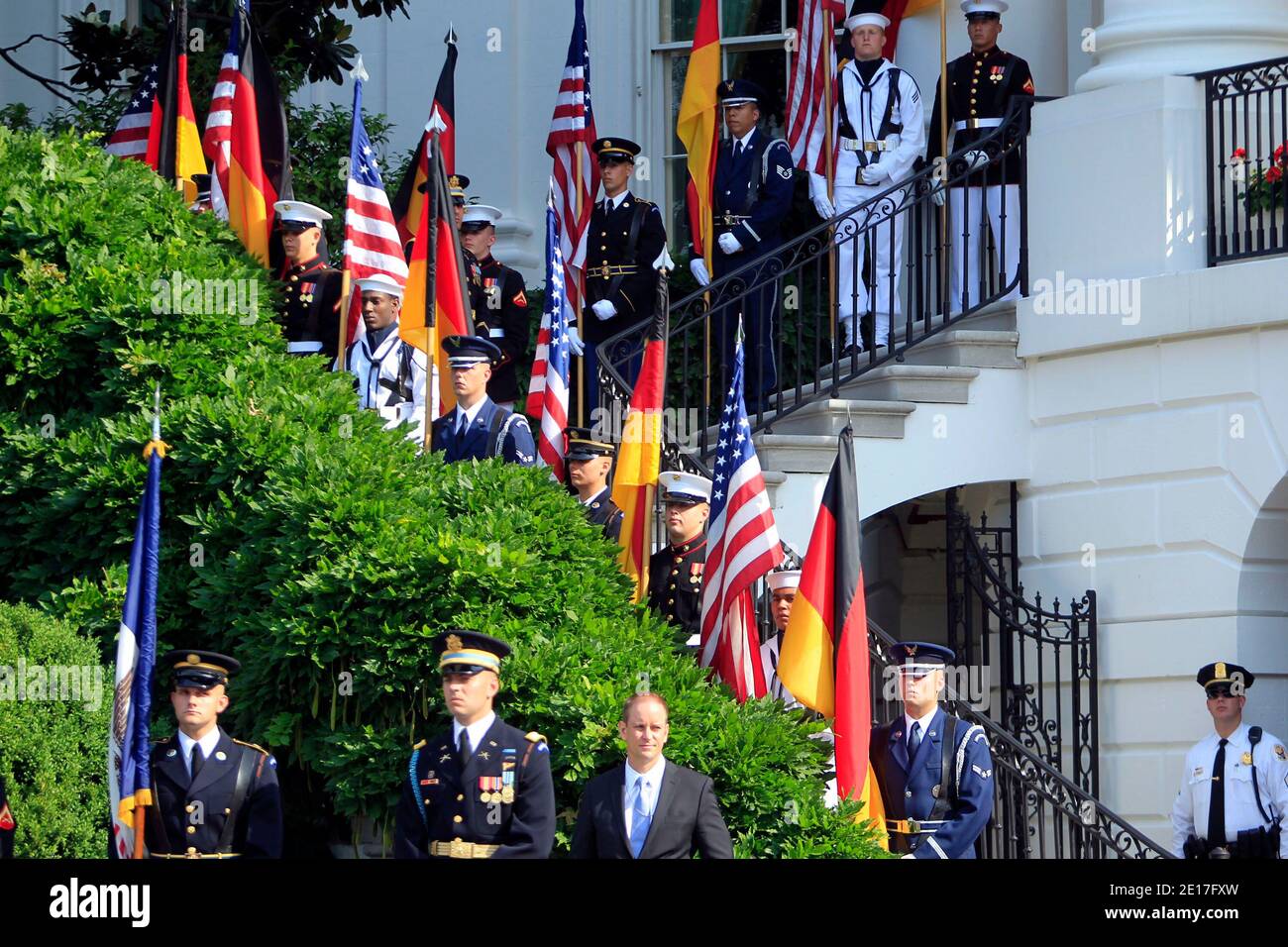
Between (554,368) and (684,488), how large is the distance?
1.30 meters

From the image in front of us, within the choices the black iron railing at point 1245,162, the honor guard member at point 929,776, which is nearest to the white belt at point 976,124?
the black iron railing at point 1245,162

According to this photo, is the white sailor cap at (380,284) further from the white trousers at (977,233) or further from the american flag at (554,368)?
the white trousers at (977,233)

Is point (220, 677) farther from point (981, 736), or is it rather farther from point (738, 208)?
point (738, 208)

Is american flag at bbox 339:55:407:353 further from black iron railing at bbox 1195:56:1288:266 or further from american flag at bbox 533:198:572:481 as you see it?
black iron railing at bbox 1195:56:1288:266

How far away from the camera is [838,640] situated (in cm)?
1135

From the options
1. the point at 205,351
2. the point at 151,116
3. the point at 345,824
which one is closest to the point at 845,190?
the point at 151,116

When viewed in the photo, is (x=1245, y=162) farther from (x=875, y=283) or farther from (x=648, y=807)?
(x=648, y=807)

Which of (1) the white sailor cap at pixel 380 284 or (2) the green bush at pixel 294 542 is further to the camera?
(1) the white sailor cap at pixel 380 284

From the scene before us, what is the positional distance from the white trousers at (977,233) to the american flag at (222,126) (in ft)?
13.5

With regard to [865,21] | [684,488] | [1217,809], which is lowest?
[1217,809]

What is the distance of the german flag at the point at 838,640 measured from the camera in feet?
36.4

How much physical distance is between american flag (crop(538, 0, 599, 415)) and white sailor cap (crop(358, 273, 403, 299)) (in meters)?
2.86

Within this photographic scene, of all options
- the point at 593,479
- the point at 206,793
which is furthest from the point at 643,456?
the point at 206,793

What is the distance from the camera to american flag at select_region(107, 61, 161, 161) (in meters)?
15.3
